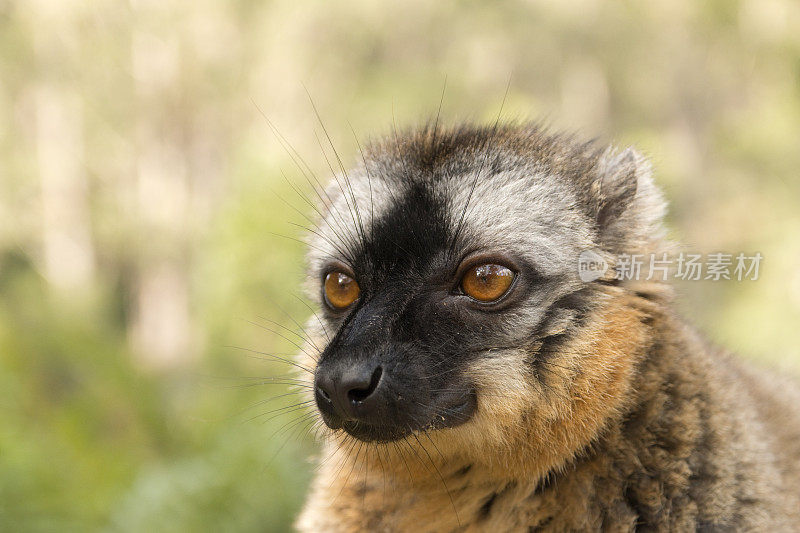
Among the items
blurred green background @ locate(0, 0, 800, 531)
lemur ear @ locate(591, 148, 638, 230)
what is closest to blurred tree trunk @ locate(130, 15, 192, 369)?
blurred green background @ locate(0, 0, 800, 531)

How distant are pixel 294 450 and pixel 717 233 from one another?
11943mm

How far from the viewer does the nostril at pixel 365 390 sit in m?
3.09

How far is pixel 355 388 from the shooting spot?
3076 mm

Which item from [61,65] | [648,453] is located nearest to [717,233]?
[648,453]

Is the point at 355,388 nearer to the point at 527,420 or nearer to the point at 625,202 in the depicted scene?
the point at 527,420

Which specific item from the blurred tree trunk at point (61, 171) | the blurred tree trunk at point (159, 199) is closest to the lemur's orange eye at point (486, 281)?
the blurred tree trunk at point (159, 199)

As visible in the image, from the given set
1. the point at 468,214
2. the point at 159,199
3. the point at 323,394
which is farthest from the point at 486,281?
the point at 159,199

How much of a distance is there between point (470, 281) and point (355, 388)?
74 cm

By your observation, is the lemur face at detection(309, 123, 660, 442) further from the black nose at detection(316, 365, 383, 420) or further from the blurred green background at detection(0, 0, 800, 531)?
the blurred green background at detection(0, 0, 800, 531)

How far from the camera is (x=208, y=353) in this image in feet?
41.6

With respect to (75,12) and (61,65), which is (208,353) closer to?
(75,12)

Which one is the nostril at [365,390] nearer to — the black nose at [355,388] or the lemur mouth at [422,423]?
the black nose at [355,388]

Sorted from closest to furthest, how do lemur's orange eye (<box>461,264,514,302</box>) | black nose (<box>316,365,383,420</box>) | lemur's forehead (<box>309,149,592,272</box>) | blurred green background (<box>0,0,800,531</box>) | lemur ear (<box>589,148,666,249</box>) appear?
black nose (<box>316,365,383,420</box>) < lemur's orange eye (<box>461,264,514,302</box>) < lemur's forehead (<box>309,149,592,272</box>) < lemur ear (<box>589,148,666,249</box>) < blurred green background (<box>0,0,800,531</box>)

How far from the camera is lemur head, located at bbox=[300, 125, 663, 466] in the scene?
3186 mm
